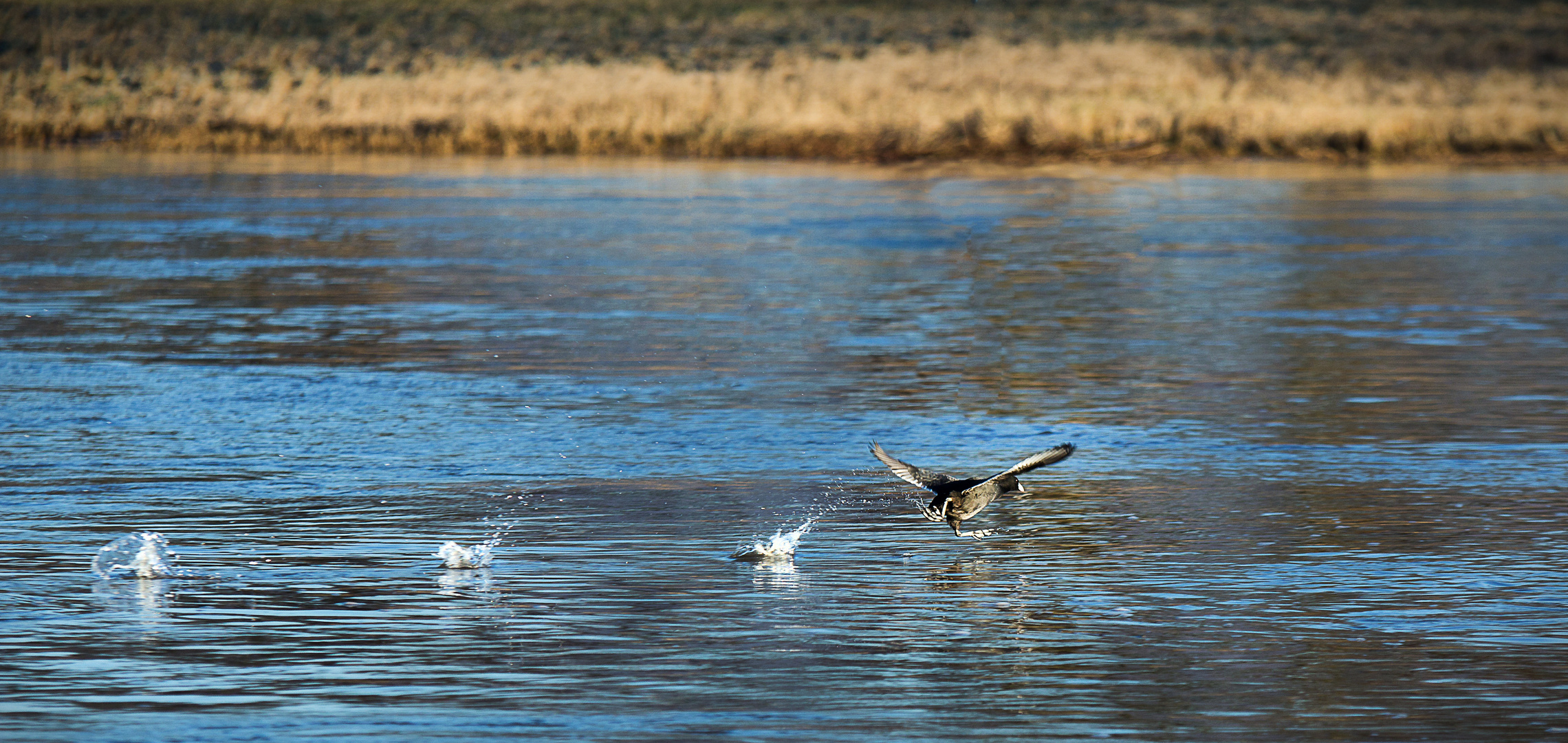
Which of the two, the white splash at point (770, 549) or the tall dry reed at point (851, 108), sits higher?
the white splash at point (770, 549)

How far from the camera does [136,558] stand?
7.72 metres

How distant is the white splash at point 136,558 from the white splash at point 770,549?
2040 mm

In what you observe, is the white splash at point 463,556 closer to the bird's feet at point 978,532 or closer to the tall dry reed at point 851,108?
the bird's feet at point 978,532

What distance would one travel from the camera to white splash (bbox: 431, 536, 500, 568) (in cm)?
777

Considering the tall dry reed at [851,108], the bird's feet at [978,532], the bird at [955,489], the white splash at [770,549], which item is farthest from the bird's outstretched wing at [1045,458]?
the tall dry reed at [851,108]

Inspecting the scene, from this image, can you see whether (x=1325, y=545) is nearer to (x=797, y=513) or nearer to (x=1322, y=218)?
(x=797, y=513)

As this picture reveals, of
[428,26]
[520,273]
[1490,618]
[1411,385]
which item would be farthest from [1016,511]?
[428,26]

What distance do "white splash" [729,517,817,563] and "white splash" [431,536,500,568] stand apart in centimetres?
90

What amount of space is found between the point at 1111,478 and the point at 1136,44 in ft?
133

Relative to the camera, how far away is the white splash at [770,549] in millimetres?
7895

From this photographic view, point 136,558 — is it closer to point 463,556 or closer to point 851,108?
point 463,556

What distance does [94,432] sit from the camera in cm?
1080

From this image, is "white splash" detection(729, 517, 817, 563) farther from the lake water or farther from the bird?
the bird

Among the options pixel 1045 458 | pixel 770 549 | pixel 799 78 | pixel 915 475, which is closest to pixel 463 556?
pixel 770 549
